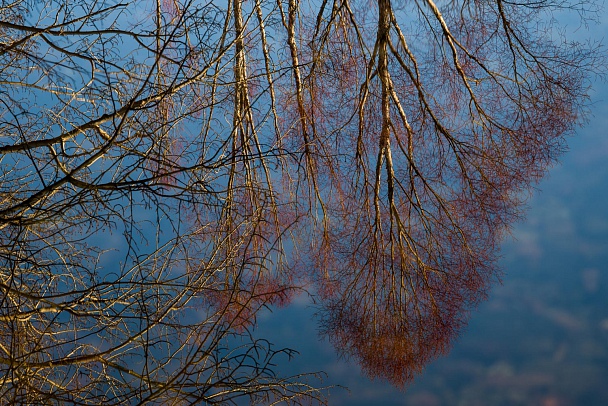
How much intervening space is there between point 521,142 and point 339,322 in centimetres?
226

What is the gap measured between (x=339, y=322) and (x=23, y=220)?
331cm

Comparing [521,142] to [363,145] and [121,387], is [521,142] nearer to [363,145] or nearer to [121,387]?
[363,145]

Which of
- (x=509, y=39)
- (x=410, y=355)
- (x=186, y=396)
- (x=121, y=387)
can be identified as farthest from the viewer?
(x=509, y=39)

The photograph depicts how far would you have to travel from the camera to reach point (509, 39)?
575 centimetres

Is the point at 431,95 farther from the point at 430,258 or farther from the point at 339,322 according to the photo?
the point at 339,322

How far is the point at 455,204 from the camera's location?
219 inches

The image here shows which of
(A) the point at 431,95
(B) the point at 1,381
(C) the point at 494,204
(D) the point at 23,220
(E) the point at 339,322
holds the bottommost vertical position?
(B) the point at 1,381

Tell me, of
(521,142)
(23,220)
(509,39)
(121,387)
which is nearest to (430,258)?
(521,142)

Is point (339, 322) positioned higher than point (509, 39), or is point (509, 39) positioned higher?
point (509, 39)


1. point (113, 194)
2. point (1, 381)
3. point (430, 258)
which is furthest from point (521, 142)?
point (1, 381)

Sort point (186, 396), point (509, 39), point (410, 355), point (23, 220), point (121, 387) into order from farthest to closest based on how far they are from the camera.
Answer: point (509, 39), point (410, 355), point (121, 387), point (23, 220), point (186, 396)

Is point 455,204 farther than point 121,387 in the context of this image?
Yes

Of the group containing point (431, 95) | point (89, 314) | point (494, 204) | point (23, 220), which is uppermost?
point (431, 95)

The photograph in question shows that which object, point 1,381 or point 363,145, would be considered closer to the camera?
point 1,381
